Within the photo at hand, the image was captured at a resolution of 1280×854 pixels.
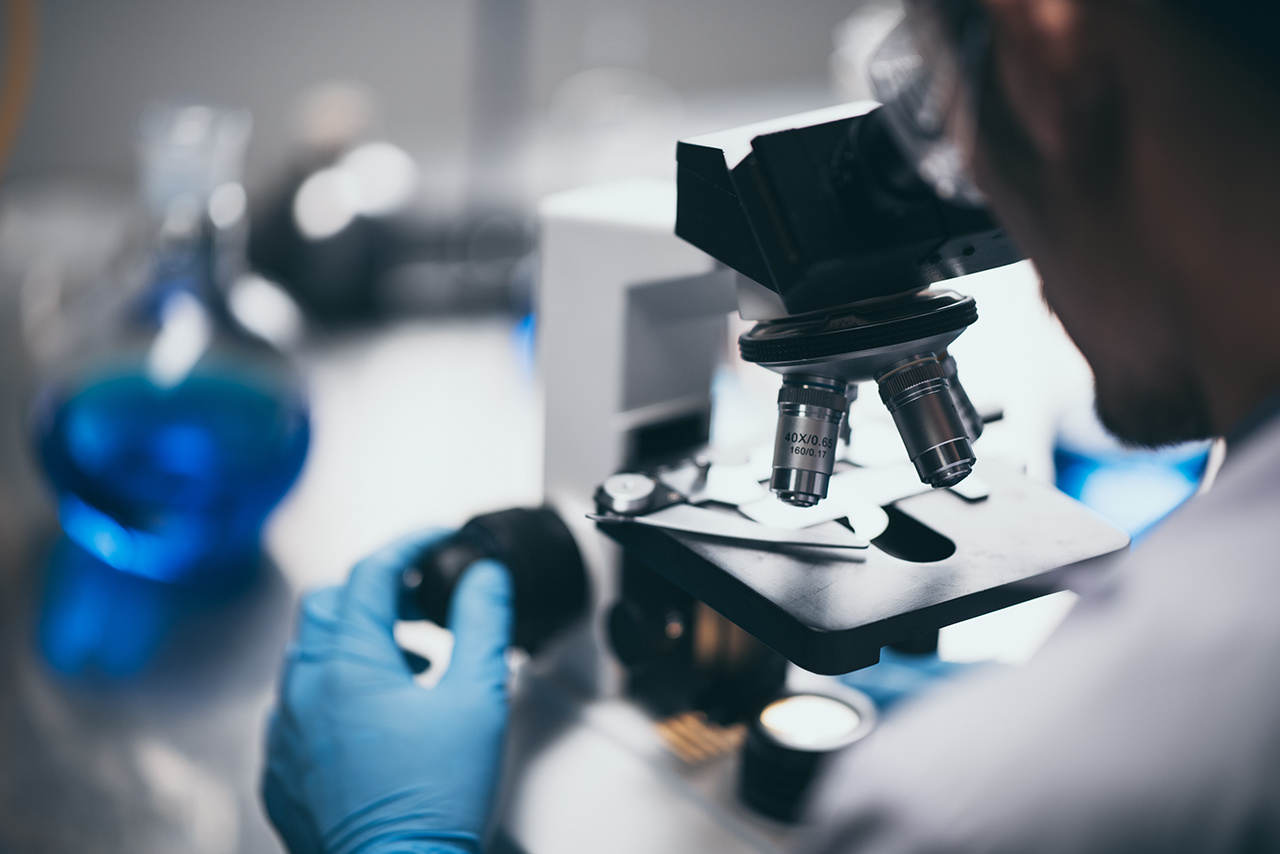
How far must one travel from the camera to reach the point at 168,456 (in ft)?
3.07

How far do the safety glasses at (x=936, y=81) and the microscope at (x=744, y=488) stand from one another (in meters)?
0.04

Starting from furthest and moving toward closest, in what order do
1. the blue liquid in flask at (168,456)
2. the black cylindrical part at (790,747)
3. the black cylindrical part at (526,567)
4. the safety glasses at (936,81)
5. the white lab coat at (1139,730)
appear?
the blue liquid in flask at (168,456)
the black cylindrical part at (526,567)
the black cylindrical part at (790,747)
the safety glasses at (936,81)
the white lab coat at (1139,730)

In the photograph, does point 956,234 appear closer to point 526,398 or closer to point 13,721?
point 13,721

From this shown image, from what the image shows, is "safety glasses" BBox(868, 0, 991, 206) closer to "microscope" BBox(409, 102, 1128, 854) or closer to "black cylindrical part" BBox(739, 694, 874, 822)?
"microscope" BBox(409, 102, 1128, 854)

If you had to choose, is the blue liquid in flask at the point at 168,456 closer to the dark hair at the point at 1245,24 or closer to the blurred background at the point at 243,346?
the blurred background at the point at 243,346

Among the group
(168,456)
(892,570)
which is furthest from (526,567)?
(168,456)

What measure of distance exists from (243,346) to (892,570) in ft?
2.29

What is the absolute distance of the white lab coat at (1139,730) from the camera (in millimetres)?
341

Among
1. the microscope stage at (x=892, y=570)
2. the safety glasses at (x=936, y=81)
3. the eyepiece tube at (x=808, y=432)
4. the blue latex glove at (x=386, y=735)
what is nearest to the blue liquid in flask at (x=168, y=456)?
the blue latex glove at (x=386, y=735)

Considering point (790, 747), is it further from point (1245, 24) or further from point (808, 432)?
point (1245, 24)

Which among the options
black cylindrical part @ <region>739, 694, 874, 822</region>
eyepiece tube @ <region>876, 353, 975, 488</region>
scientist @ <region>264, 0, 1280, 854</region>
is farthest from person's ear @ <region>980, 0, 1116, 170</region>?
black cylindrical part @ <region>739, 694, 874, 822</region>

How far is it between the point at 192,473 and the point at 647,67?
73.5 inches

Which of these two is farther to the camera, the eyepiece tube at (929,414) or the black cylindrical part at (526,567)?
the black cylindrical part at (526,567)

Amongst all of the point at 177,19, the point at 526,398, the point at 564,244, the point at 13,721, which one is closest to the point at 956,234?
the point at 564,244
